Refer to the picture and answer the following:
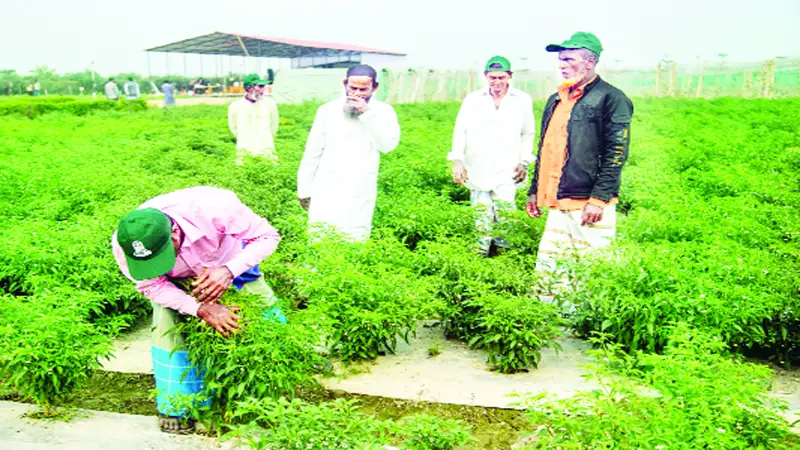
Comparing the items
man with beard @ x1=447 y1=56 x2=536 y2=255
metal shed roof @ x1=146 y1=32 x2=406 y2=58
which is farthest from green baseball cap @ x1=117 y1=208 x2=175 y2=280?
metal shed roof @ x1=146 y1=32 x2=406 y2=58

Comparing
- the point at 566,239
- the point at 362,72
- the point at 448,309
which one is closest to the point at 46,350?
the point at 448,309

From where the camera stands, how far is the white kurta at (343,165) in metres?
6.24

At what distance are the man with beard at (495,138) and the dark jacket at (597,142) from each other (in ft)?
5.28

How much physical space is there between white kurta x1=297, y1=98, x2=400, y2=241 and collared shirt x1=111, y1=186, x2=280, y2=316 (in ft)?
6.60

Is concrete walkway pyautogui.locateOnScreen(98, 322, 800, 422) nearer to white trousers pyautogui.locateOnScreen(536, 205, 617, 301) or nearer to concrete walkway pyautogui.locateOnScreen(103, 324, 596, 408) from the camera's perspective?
concrete walkway pyautogui.locateOnScreen(103, 324, 596, 408)

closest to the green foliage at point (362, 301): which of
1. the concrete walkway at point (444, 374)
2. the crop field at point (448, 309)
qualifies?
the crop field at point (448, 309)

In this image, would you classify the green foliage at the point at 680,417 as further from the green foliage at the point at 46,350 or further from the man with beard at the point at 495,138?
the man with beard at the point at 495,138

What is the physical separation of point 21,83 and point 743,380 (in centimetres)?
4277

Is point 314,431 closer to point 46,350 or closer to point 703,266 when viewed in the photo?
point 46,350

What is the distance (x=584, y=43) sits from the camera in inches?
216

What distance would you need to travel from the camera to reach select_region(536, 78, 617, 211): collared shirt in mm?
5684

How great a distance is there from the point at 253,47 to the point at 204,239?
3298cm

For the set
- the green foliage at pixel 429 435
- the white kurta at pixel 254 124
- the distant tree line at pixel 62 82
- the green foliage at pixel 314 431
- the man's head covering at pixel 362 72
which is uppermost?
the man's head covering at pixel 362 72

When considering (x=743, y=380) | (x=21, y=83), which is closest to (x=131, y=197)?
(x=743, y=380)
